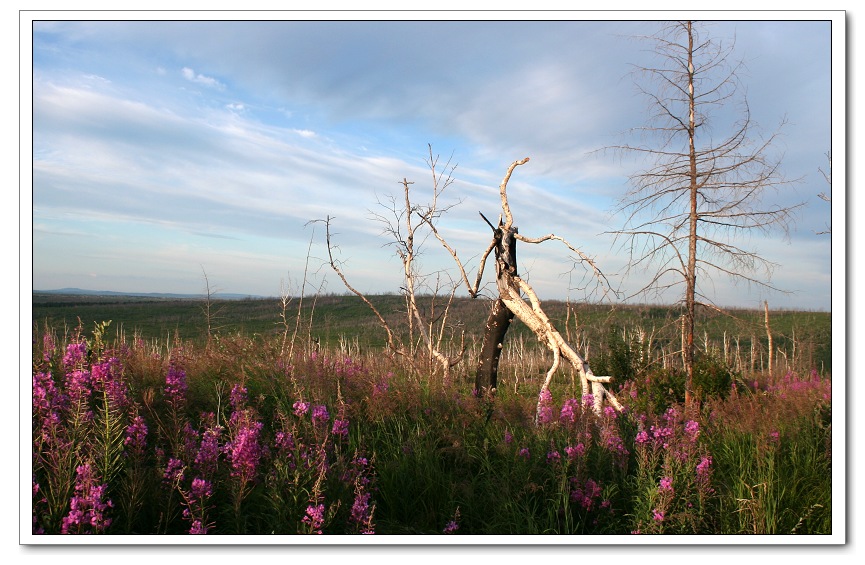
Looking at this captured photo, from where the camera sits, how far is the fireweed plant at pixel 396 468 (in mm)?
3375

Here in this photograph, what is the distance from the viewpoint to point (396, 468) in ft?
12.9

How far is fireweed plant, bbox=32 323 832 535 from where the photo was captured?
3375mm

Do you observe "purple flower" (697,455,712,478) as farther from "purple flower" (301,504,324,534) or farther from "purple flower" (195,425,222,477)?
"purple flower" (195,425,222,477)

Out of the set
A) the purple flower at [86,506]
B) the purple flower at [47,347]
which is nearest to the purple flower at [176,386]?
the purple flower at [86,506]

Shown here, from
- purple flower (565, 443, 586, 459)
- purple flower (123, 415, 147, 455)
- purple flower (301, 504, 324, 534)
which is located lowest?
purple flower (301, 504, 324, 534)

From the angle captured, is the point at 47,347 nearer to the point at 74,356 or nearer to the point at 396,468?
the point at 74,356

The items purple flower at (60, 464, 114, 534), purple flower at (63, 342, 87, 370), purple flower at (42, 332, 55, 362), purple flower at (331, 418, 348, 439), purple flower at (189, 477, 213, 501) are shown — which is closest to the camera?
purple flower at (60, 464, 114, 534)

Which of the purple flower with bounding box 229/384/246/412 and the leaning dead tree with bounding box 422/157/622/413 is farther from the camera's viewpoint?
the leaning dead tree with bounding box 422/157/622/413

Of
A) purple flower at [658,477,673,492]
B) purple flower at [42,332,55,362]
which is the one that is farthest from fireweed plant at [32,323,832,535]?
purple flower at [42,332,55,362]

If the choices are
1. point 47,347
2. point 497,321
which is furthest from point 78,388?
point 497,321

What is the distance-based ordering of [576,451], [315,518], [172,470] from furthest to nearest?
[576,451] → [172,470] → [315,518]

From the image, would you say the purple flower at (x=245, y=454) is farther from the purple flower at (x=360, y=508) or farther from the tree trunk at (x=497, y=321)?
the tree trunk at (x=497, y=321)

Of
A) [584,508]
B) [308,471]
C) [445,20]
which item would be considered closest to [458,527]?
[584,508]
